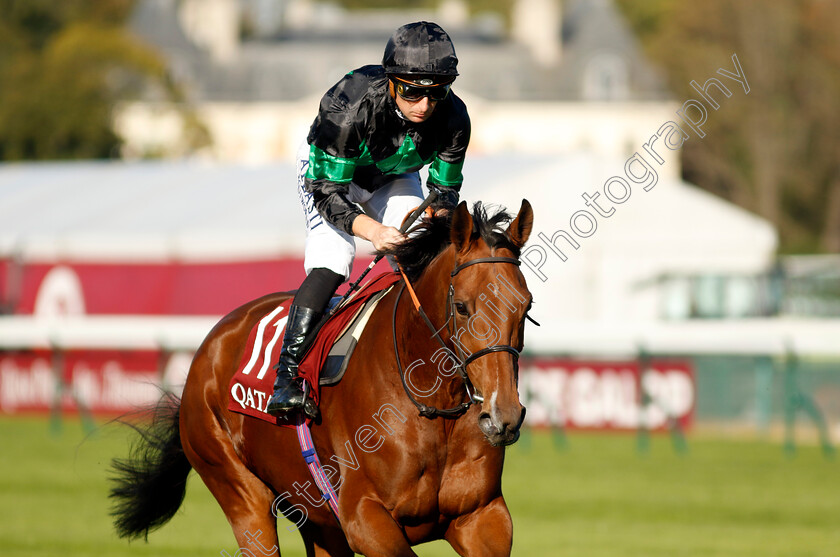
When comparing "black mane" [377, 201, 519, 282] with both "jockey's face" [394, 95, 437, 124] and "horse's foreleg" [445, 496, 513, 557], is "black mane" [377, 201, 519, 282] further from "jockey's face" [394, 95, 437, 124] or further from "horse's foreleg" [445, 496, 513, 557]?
"horse's foreleg" [445, 496, 513, 557]

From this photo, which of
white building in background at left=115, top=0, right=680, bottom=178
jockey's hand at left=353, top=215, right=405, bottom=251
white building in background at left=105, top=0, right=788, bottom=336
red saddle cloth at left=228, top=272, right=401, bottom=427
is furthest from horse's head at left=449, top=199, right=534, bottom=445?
white building in background at left=115, top=0, right=680, bottom=178

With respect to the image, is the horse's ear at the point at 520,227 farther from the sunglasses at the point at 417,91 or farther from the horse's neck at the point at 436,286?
the sunglasses at the point at 417,91

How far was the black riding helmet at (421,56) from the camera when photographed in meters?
4.27

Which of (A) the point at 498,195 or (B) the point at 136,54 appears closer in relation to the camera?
(A) the point at 498,195

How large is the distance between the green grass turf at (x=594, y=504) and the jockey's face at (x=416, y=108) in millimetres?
2654

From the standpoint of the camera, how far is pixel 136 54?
1452 inches

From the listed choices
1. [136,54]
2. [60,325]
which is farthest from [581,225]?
[136,54]

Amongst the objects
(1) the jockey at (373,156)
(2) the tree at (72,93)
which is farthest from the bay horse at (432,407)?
(2) the tree at (72,93)

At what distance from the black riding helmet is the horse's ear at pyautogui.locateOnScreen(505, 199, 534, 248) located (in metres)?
0.57

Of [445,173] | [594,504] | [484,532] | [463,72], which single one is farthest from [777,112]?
[484,532]

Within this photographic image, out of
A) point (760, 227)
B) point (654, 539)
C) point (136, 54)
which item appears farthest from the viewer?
point (136, 54)

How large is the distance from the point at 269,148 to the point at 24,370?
40.2m

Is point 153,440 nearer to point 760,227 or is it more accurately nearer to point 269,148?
point 760,227

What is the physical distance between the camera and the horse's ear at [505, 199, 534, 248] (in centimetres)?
404
